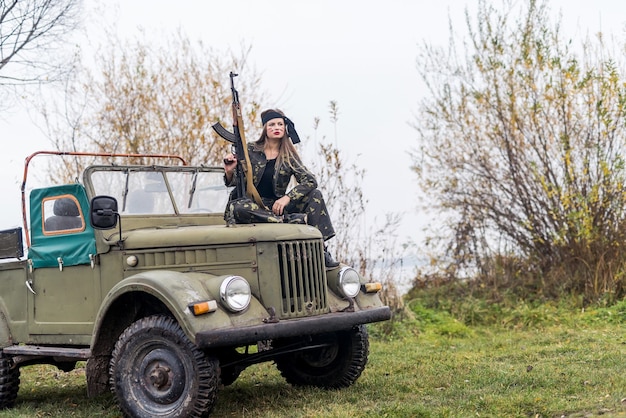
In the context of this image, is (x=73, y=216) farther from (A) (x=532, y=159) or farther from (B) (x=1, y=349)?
(A) (x=532, y=159)

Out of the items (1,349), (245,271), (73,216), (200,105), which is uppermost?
(200,105)

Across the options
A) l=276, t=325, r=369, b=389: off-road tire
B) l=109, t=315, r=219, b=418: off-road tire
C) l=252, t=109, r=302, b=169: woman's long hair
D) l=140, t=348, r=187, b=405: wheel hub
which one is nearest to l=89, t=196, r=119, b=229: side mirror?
l=109, t=315, r=219, b=418: off-road tire

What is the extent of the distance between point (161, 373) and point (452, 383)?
265cm

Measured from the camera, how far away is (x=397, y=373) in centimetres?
795

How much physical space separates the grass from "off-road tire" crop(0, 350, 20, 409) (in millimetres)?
119

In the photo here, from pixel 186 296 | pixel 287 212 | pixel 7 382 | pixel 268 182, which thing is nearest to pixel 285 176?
pixel 268 182

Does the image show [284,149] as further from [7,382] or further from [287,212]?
[7,382]

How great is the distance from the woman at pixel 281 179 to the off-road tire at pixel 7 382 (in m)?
2.33

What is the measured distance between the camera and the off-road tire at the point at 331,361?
7.06 m

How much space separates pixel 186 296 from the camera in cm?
566

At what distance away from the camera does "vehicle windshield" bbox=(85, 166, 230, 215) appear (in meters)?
6.91

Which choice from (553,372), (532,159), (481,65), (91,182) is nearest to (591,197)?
(532,159)

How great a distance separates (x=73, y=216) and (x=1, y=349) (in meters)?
1.39

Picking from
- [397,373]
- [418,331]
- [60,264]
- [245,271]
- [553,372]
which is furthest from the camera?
[418,331]
